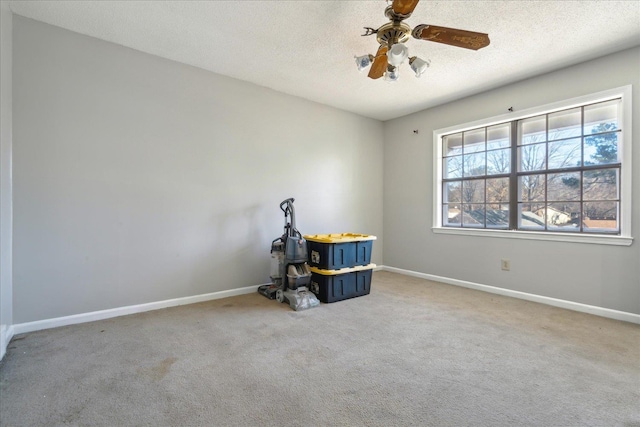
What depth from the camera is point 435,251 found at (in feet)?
14.8

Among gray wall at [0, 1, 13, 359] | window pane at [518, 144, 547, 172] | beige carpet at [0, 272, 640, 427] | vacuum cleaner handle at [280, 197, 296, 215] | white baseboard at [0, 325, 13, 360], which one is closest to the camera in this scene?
beige carpet at [0, 272, 640, 427]

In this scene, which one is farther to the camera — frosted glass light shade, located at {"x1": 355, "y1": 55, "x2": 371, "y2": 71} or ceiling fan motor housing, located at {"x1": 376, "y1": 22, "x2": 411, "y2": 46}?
frosted glass light shade, located at {"x1": 355, "y1": 55, "x2": 371, "y2": 71}

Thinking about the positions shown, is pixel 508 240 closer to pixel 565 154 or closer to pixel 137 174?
pixel 565 154

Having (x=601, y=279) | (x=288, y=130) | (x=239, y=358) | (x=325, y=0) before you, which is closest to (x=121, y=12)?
(x=325, y=0)

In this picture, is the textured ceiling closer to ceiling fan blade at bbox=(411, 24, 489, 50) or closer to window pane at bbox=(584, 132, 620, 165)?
ceiling fan blade at bbox=(411, 24, 489, 50)

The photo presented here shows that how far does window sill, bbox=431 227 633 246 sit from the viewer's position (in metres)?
2.92

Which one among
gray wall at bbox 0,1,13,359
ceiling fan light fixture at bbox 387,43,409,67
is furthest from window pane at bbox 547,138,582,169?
gray wall at bbox 0,1,13,359

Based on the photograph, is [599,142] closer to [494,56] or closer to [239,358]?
[494,56]

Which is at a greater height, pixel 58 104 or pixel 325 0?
pixel 325 0

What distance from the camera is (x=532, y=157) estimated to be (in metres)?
3.61

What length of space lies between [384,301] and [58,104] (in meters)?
3.91

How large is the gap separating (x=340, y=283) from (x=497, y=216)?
7.85 ft

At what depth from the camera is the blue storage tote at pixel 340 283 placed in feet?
11.2

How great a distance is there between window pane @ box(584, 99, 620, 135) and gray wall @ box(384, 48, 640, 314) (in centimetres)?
18
